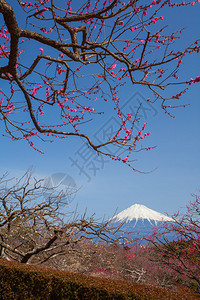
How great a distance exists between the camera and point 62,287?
4.89 m

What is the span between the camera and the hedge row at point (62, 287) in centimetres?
448

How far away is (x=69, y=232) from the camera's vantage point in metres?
7.02

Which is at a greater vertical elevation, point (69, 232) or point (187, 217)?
point (187, 217)

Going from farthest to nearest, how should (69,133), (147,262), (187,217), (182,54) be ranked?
(147,262) → (187,217) → (69,133) → (182,54)

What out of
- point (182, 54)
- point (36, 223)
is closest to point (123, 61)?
point (182, 54)

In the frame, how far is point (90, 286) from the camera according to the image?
4.66 m

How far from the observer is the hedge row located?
14.7 feet

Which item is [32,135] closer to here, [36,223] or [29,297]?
[36,223]

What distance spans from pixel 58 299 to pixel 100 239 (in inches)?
95.5

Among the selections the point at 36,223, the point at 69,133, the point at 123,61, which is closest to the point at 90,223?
the point at 36,223

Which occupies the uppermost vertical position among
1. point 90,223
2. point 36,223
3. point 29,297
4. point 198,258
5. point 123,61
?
point 123,61

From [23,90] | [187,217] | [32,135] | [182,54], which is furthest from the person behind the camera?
[187,217]

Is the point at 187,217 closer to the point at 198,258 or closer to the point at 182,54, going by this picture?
the point at 198,258

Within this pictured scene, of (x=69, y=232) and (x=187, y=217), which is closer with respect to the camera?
(x=69, y=232)
